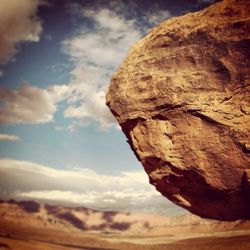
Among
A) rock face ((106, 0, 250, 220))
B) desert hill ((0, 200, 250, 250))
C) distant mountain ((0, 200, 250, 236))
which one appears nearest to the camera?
rock face ((106, 0, 250, 220))

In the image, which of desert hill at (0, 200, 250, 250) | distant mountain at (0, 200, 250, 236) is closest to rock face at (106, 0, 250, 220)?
desert hill at (0, 200, 250, 250)

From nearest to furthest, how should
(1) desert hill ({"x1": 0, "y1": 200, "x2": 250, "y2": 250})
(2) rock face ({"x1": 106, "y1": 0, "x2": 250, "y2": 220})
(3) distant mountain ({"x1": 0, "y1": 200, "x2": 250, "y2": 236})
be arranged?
(2) rock face ({"x1": 106, "y1": 0, "x2": 250, "y2": 220})
(1) desert hill ({"x1": 0, "y1": 200, "x2": 250, "y2": 250})
(3) distant mountain ({"x1": 0, "y1": 200, "x2": 250, "y2": 236})

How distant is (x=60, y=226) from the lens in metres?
84.5

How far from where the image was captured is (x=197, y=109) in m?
9.48

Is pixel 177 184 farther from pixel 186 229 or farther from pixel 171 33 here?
pixel 186 229

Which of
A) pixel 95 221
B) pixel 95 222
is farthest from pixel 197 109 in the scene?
pixel 95 221

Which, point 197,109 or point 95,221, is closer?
point 197,109

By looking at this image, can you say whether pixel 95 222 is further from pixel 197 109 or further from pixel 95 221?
pixel 197 109

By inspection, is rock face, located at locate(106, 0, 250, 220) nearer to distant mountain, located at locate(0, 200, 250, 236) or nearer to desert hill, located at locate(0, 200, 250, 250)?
desert hill, located at locate(0, 200, 250, 250)

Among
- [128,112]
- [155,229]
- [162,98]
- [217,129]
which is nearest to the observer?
[217,129]

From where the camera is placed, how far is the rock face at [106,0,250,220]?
29.7 feet

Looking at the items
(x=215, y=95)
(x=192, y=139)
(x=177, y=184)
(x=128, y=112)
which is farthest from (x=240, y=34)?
(x=177, y=184)

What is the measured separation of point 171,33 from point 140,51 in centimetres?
144

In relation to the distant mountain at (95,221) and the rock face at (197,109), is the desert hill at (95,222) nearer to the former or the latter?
the distant mountain at (95,221)
